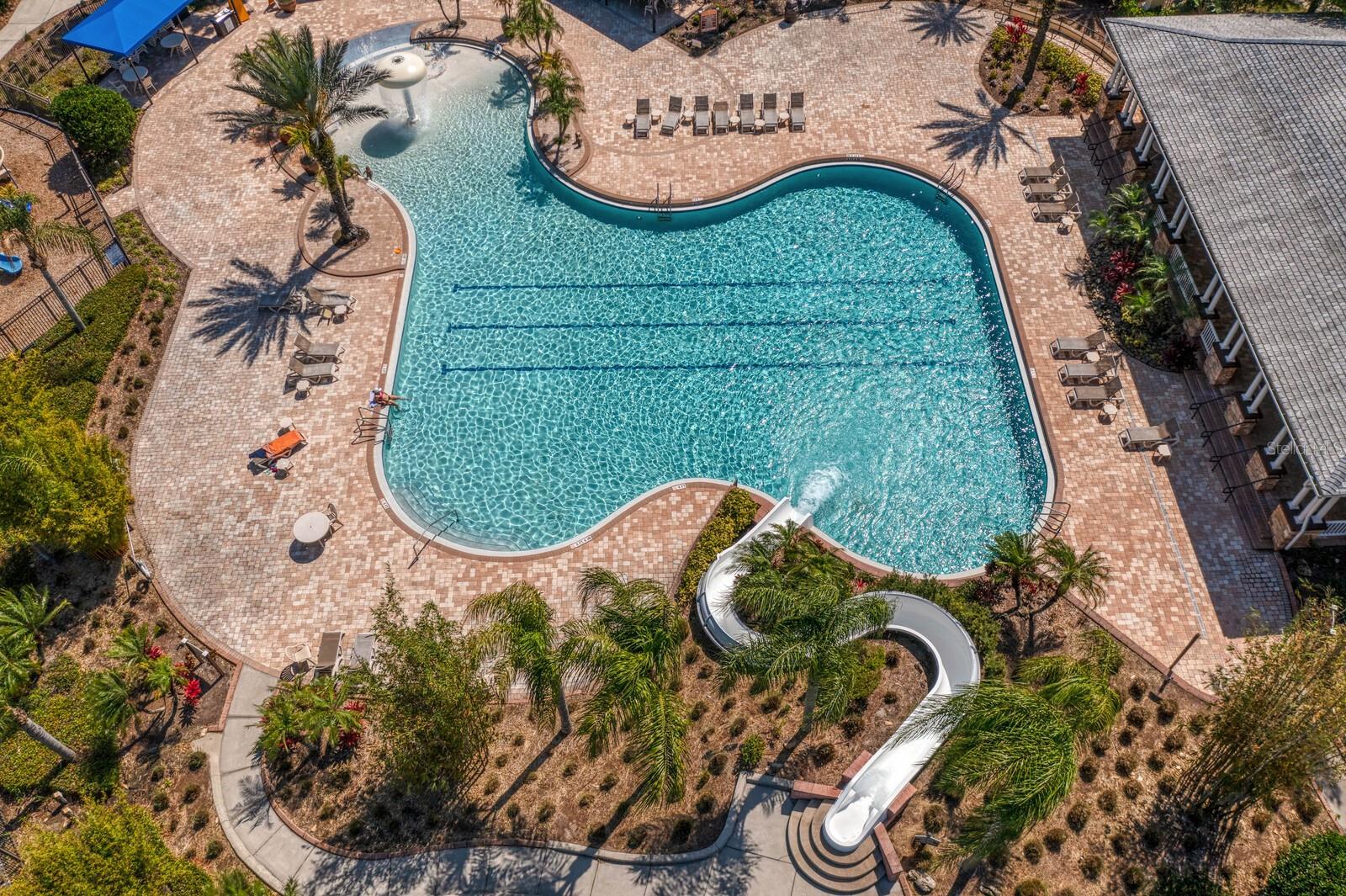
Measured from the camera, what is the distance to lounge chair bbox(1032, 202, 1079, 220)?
3531 cm

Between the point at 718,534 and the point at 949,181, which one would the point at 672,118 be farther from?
the point at 718,534

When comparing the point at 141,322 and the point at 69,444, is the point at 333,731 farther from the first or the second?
the point at 141,322

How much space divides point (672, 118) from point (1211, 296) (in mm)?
23050

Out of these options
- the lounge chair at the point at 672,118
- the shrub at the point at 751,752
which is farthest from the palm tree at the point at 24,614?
the lounge chair at the point at 672,118

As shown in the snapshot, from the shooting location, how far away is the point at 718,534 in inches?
1075

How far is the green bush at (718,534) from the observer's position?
26547mm

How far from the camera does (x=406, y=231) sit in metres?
35.9

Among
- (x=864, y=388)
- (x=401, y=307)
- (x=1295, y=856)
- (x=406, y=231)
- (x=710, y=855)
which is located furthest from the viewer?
(x=406, y=231)

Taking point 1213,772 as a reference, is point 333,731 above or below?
below

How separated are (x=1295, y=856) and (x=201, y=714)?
28.6m

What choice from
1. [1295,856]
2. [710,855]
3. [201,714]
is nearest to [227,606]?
[201,714]

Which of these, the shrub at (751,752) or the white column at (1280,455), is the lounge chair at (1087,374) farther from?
the shrub at (751,752)

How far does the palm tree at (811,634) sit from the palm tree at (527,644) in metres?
4.07

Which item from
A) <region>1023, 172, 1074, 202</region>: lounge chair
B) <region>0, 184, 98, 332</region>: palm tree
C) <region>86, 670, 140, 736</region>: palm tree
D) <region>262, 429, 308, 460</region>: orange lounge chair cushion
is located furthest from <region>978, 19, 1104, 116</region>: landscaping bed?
<region>86, 670, 140, 736</region>: palm tree
